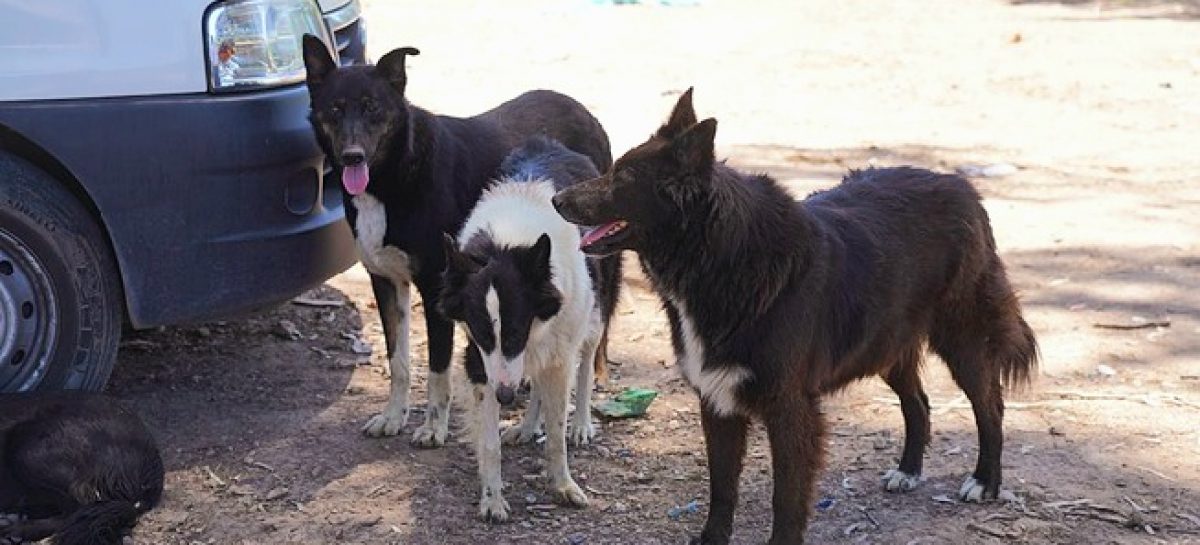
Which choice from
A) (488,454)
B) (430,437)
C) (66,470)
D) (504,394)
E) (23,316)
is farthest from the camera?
(430,437)

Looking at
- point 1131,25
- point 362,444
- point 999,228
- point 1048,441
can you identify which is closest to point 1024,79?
point 1131,25

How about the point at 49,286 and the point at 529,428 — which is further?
the point at 529,428

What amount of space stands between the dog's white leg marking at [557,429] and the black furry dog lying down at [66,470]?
57.5 inches

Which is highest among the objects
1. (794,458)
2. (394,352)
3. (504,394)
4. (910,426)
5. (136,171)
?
(136,171)

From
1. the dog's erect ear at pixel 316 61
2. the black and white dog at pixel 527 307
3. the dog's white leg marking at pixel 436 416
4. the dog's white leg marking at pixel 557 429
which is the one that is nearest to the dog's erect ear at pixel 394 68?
the dog's erect ear at pixel 316 61

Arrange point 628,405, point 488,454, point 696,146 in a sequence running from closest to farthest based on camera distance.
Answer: point 696,146 < point 488,454 < point 628,405

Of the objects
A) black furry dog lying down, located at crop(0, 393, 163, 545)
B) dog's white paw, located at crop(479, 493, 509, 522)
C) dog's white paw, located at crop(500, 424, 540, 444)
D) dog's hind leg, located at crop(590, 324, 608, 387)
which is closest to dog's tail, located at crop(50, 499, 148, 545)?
black furry dog lying down, located at crop(0, 393, 163, 545)

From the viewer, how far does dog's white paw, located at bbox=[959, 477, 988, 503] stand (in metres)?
5.61

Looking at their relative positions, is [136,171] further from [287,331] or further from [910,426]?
[910,426]

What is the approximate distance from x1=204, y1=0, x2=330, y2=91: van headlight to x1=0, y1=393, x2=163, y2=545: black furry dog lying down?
1338 millimetres

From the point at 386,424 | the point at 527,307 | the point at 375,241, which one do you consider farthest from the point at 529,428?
the point at 527,307

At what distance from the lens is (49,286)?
5504mm

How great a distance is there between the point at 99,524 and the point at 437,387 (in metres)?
1.63

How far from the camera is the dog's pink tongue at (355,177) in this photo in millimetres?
5797
